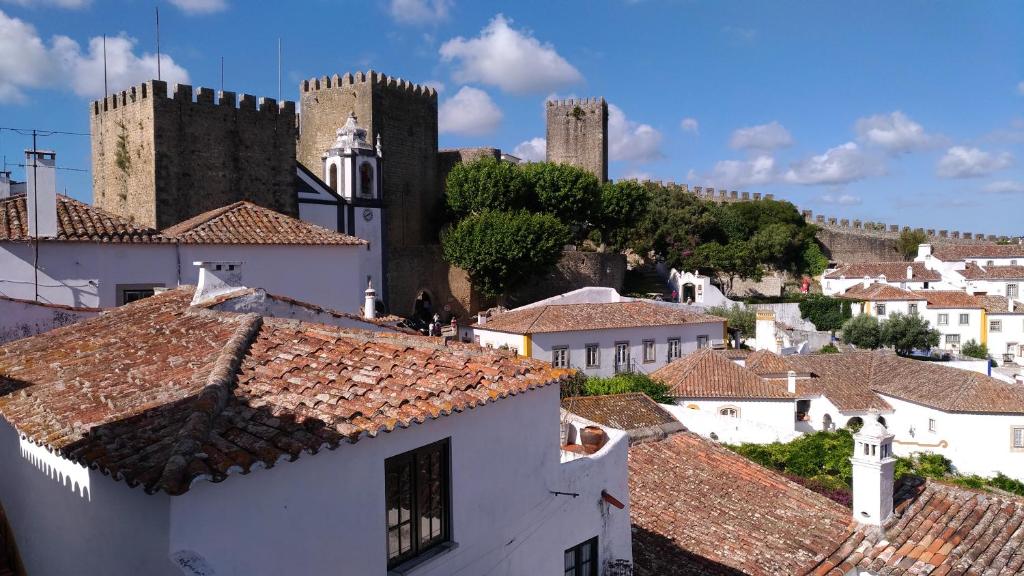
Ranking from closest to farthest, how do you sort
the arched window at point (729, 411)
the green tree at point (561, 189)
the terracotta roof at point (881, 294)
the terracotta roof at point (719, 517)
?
the terracotta roof at point (719, 517)
the arched window at point (729, 411)
the green tree at point (561, 189)
the terracotta roof at point (881, 294)

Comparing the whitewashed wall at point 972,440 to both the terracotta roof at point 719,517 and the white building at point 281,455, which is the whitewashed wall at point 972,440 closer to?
the terracotta roof at point 719,517

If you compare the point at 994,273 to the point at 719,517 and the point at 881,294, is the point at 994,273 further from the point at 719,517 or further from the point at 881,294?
the point at 719,517

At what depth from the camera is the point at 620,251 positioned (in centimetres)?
4309

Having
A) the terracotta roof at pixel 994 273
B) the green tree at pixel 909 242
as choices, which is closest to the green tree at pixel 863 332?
the terracotta roof at pixel 994 273

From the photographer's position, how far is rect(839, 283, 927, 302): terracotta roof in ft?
137

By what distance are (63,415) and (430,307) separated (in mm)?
29680

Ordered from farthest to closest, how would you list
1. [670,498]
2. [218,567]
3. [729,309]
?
[729,309] < [670,498] < [218,567]

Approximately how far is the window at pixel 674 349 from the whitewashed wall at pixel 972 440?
843 centimetres

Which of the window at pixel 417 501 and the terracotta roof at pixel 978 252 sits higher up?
the terracotta roof at pixel 978 252

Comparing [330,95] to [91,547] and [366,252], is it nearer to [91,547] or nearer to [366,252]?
[366,252]

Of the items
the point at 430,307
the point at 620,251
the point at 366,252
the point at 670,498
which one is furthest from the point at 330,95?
the point at 670,498

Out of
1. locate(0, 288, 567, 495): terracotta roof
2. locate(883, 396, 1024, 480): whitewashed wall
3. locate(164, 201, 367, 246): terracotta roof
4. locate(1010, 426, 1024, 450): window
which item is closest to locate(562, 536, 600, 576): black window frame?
locate(0, 288, 567, 495): terracotta roof

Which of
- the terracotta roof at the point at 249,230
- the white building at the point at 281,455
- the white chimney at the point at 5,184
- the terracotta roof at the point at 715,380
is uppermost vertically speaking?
the white chimney at the point at 5,184

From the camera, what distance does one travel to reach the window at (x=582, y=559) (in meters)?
6.49
